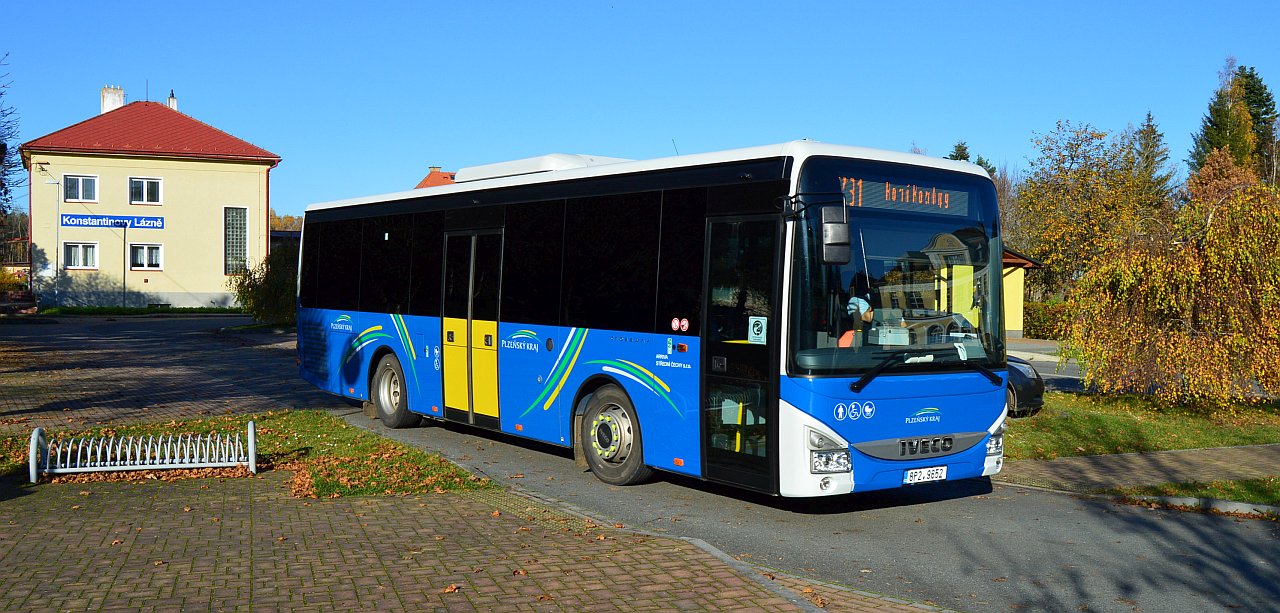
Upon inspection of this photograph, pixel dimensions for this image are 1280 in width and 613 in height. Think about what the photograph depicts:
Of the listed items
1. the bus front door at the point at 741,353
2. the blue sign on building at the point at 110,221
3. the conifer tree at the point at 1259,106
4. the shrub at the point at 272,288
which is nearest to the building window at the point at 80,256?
the blue sign on building at the point at 110,221

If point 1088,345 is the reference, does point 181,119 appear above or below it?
above

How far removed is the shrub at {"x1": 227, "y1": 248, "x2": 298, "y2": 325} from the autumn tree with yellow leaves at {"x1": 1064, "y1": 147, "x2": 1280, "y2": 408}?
31.9 m

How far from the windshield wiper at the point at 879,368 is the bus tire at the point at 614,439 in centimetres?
240

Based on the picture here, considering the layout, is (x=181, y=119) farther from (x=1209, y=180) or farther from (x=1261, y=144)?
(x=1261, y=144)

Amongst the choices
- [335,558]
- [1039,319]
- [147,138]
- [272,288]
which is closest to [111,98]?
[147,138]

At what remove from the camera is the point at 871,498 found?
10289mm

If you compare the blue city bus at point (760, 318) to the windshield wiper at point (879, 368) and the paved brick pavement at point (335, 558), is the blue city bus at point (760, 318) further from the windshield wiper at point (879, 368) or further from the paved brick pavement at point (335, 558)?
the paved brick pavement at point (335, 558)

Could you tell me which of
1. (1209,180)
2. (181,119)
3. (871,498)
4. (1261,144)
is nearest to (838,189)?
(871,498)

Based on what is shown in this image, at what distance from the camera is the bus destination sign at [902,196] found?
8.66m

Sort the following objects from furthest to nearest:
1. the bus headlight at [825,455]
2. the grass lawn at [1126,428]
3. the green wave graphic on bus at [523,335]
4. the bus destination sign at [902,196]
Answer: the grass lawn at [1126,428] < the green wave graphic on bus at [523,335] < the bus destination sign at [902,196] < the bus headlight at [825,455]

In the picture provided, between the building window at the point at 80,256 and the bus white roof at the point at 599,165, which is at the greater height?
the building window at the point at 80,256

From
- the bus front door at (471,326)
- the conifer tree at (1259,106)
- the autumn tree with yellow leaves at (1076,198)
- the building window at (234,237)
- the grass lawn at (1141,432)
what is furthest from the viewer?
the conifer tree at (1259,106)

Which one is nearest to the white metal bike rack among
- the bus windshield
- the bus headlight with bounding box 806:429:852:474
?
the bus headlight with bounding box 806:429:852:474

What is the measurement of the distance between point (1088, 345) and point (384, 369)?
965cm
